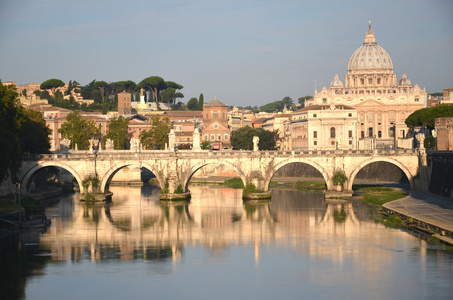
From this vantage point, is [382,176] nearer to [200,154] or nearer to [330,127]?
[200,154]

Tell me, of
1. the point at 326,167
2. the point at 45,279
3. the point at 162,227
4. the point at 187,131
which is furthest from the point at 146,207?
the point at 187,131

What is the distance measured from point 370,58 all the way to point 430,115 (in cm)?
9299

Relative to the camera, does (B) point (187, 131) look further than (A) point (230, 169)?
Yes

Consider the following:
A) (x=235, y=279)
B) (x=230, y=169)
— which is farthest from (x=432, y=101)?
(x=235, y=279)

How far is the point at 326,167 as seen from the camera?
239ft

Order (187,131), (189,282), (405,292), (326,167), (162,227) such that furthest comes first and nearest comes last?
1. (187,131)
2. (326,167)
3. (162,227)
4. (189,282)
5. (405,292)

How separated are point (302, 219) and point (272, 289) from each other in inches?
914

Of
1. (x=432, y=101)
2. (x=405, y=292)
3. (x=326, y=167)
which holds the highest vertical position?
(x=432, y=101)

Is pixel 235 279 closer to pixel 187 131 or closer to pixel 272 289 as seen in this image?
pixel 272 289

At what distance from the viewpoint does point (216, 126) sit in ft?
479

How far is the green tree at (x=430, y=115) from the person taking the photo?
9419 cm

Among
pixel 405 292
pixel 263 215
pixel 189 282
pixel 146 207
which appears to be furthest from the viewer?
pixel 146 207

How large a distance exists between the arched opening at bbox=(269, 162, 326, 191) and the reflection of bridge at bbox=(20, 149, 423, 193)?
11.5 metres

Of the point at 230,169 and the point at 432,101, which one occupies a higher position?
the point at 432,101
